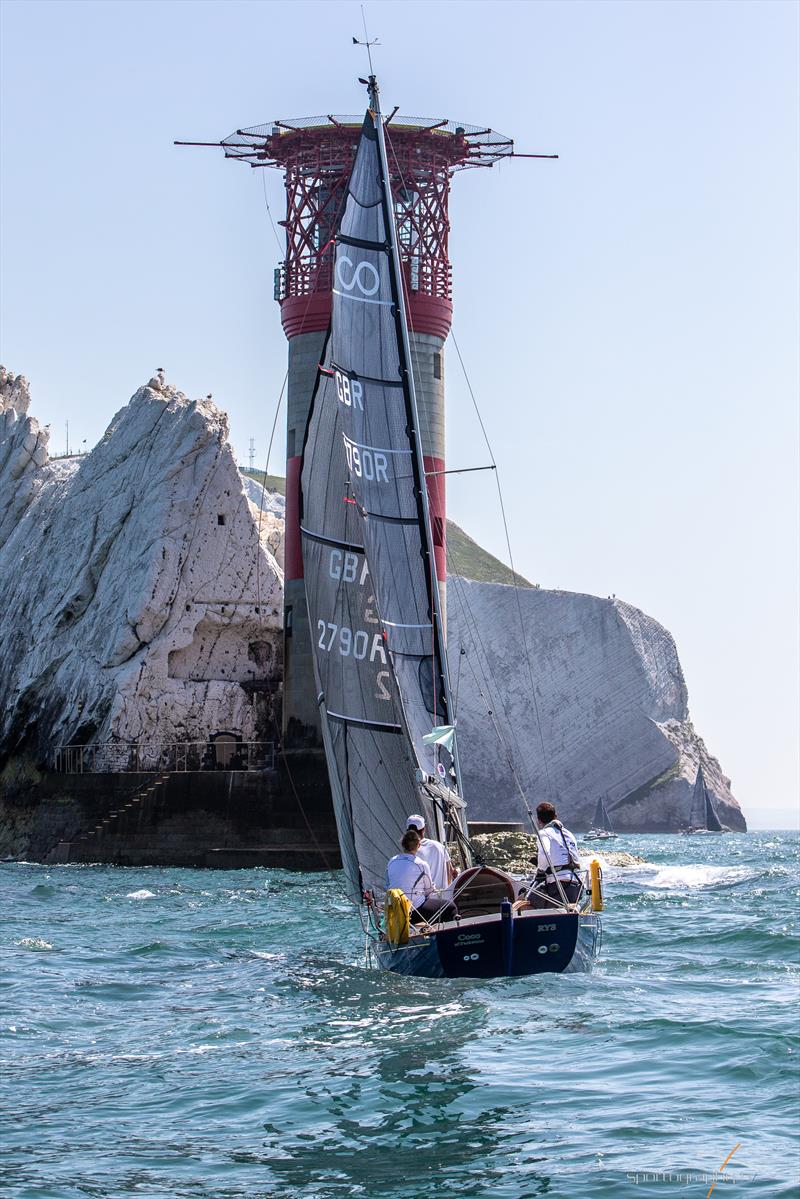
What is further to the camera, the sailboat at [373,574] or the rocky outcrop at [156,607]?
the rocky outcrop at [156,607]

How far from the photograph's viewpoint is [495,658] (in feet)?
436

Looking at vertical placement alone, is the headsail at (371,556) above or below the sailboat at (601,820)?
below

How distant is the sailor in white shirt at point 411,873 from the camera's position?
19.2 m

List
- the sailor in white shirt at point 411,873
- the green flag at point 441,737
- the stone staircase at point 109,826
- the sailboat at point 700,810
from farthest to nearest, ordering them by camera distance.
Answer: the sailboat at point 700,810 < the stone staircase at point 109,826 < the green flag at point 441,737 < the sailor in white shirt at point 411,873

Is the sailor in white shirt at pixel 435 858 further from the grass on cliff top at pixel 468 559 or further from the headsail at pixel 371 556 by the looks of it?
the grass on cliff top at pixel 468 559

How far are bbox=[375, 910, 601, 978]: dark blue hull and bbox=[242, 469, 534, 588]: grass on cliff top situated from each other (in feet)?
439

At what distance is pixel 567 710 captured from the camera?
131 meters

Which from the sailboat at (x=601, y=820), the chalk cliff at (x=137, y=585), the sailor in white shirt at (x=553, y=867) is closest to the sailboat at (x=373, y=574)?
the sailor in white shirt at (x=553, y=867)

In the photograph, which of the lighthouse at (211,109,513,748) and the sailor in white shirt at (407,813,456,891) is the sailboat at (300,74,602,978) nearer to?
the sailor in white shirt at (407,813,456,891)

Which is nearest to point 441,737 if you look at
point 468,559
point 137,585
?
point 137,585

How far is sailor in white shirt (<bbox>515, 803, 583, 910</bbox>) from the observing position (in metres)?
19.4

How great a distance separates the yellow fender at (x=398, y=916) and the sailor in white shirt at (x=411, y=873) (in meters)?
0.48

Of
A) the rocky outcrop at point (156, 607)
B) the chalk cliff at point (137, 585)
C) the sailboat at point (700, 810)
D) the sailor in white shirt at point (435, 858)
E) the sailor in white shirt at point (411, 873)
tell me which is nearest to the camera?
the sailor in white shirt at point (411, 873)

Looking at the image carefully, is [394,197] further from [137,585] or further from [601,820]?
[601,820]
